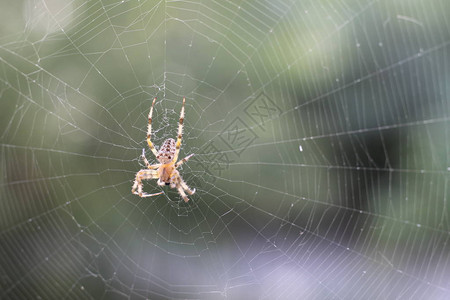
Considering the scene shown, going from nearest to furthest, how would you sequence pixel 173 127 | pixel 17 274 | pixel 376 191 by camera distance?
1. pixel 173 127
2. pixel 17 274
3. pixel 376 191

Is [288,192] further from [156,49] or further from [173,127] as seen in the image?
[156,49]

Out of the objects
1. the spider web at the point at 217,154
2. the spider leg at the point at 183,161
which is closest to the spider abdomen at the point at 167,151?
the spider leg at the point at 183,161

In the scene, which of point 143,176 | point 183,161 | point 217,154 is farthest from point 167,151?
point 217,154

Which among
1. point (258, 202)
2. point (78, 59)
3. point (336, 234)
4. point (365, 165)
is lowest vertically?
point (336, 234)

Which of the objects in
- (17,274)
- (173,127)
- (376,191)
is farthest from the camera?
(376,191)

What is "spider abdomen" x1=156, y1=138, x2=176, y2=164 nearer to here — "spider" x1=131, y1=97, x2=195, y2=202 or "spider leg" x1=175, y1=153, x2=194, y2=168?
"spider" x1=131, y1=97, x2=195, y2=202

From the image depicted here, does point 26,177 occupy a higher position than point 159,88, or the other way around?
point 159,88

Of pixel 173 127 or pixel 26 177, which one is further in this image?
pixel 26 177

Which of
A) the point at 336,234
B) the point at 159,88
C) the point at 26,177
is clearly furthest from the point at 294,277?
the point at 26,177
